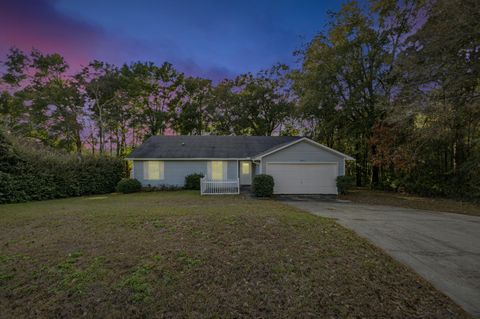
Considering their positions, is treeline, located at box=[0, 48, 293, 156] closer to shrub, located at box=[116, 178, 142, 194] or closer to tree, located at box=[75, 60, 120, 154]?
tree, located at box=[75, 60, 120, 154]

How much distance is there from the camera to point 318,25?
16.7 metres

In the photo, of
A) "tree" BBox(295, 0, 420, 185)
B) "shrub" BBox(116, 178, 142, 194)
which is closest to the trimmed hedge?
"shrub" BBox(116, 178, 142, 194)

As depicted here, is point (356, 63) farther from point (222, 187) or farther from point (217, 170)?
point (222, 187)

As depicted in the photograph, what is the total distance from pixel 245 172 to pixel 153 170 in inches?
276

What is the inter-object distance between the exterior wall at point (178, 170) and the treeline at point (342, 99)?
8.20 m

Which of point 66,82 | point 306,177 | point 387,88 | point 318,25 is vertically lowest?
point 306,177

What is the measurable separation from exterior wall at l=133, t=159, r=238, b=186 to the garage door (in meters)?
4.24

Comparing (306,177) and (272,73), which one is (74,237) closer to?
(306,177)

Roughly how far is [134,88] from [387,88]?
25740 mm

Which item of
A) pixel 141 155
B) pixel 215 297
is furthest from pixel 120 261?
pixel 141 155

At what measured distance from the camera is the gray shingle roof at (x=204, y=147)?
A: 16.0 meters

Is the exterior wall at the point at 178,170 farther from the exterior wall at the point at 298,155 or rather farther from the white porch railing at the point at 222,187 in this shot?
the exterior wall at the point at 298,155

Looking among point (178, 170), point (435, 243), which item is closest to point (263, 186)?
point (178, 170)

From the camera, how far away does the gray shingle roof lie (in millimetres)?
16047
